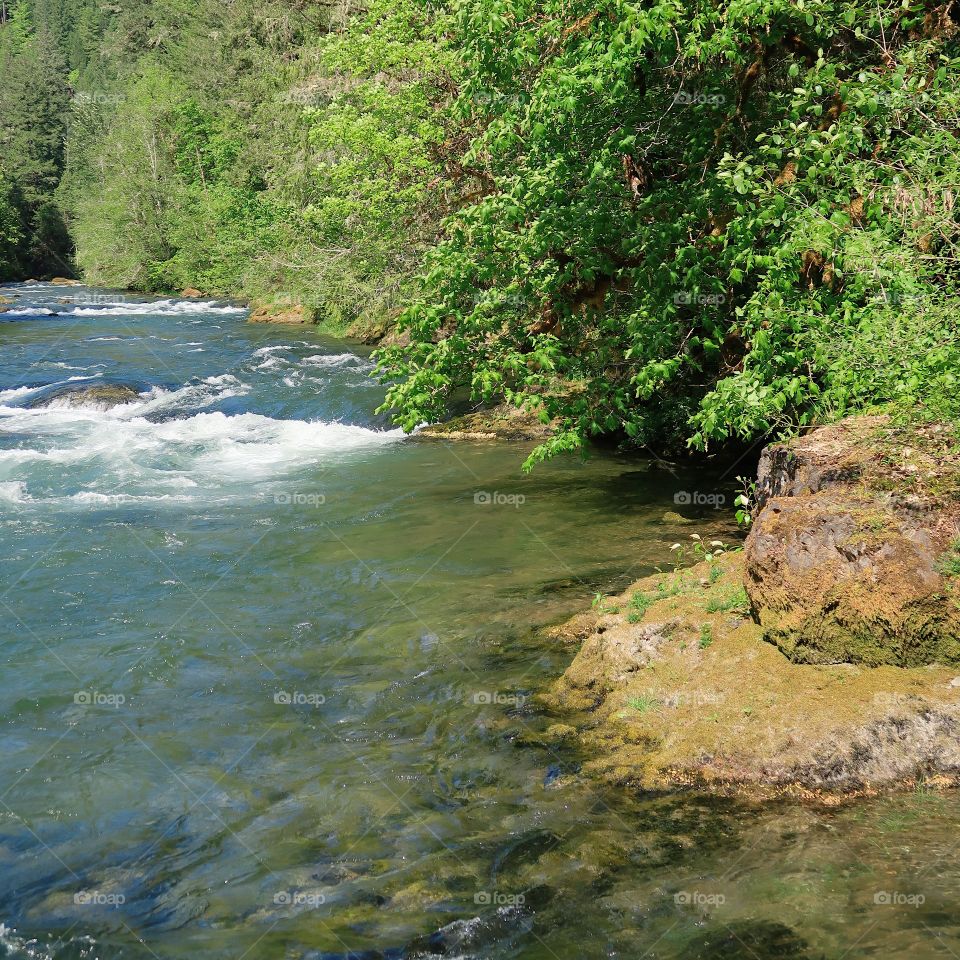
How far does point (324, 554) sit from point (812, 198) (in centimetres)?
581

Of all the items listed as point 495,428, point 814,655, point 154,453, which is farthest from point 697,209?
point 154,453

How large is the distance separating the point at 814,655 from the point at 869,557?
69 centimetres

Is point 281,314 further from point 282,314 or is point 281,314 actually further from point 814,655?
point 814,655

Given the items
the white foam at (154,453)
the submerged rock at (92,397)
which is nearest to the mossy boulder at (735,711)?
the white foam at (154,453)

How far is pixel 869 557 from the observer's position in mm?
5879

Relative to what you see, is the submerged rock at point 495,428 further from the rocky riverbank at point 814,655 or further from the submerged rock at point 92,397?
the rocky riverbank at point 814,655

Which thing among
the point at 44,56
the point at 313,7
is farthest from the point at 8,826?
the point at 44,56

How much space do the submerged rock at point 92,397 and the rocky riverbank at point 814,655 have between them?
14.4 metres

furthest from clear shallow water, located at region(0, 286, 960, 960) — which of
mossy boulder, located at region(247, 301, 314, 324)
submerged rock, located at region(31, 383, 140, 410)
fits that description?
mossy boulder, located at region(247, 301, 314, 324)

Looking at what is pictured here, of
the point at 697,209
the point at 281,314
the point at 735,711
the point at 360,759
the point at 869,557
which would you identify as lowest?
the point at 360,759

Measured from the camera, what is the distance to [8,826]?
5688 mm

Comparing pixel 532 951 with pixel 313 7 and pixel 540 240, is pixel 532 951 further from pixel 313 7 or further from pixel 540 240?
pixel 313 7

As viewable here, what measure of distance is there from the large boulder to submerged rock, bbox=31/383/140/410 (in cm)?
1524

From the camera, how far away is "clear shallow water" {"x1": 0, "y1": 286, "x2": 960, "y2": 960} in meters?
4.49
